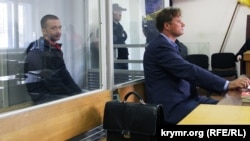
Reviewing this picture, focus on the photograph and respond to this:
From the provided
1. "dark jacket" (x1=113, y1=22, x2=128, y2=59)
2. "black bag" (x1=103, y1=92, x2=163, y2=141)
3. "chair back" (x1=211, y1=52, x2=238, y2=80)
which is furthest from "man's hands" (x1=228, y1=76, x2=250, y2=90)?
"chair back" (x1=211, y1=52, x2=238, y2=80)

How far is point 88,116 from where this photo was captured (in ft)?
6.59

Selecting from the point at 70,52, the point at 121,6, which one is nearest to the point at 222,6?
the point at 121,6

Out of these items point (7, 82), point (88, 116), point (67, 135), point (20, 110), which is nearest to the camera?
point (20, 110)

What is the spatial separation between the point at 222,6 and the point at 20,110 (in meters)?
4.71

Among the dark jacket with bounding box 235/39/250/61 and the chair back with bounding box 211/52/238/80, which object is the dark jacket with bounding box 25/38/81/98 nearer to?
the chair back with bounding box 211/52/238/80

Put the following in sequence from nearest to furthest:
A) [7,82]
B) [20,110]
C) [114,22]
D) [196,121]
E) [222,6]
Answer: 1. [196,121]
2. [20,110]
3. [7,82]
4. [114,22]
5. [222,6]

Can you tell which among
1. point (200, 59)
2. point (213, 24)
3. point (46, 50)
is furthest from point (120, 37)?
point (213, 24)

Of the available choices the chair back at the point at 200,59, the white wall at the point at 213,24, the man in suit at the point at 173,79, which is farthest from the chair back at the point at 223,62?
the man in suit at the point at 173,79

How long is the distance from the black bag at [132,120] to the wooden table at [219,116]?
28 cm

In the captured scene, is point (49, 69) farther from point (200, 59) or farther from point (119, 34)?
point (200, 59)

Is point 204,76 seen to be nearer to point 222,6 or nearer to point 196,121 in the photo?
point 196,121

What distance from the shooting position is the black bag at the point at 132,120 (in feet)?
5.70

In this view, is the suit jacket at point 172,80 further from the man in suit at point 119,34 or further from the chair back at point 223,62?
the chair back at point 223,62

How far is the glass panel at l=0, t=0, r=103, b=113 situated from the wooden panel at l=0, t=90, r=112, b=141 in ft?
0.36
